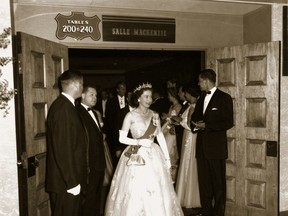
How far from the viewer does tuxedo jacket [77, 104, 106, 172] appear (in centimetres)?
350

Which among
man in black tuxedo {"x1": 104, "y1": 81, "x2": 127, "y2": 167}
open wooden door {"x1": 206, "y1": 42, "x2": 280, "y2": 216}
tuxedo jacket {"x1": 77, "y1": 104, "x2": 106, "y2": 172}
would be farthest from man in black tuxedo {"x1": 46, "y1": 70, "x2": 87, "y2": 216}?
man in black tuxedo {"x1": 104, "y1": 81, "x2": 127, "y2": 167}

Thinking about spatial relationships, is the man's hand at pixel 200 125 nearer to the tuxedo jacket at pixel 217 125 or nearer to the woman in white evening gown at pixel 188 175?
the tuxedo jacket at pixel 217 125

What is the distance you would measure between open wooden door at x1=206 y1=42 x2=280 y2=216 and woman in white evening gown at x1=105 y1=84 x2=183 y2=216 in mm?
975

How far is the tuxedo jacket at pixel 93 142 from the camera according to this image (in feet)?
11.5

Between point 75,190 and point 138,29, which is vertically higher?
point 138,29

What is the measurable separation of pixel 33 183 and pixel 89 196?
0.68 m

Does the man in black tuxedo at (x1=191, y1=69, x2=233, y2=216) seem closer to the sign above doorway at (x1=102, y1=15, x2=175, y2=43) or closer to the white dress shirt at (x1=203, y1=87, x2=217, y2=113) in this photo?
the white dress shirt at (x1=203, y1=87, x2=217, y2=113)

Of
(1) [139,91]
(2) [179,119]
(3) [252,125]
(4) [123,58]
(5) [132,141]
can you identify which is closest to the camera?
(5) [132,141]

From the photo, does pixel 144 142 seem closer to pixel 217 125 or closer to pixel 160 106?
pixel 217 125

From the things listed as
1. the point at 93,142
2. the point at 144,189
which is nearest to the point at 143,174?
the point at 144,189

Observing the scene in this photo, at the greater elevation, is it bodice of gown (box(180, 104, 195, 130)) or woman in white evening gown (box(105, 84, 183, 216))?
bodice of gown (box(180, 104, 195, 130))

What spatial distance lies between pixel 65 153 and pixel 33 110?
70 centimetres

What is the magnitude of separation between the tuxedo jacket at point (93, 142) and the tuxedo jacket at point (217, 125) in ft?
4.06

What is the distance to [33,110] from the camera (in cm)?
324
